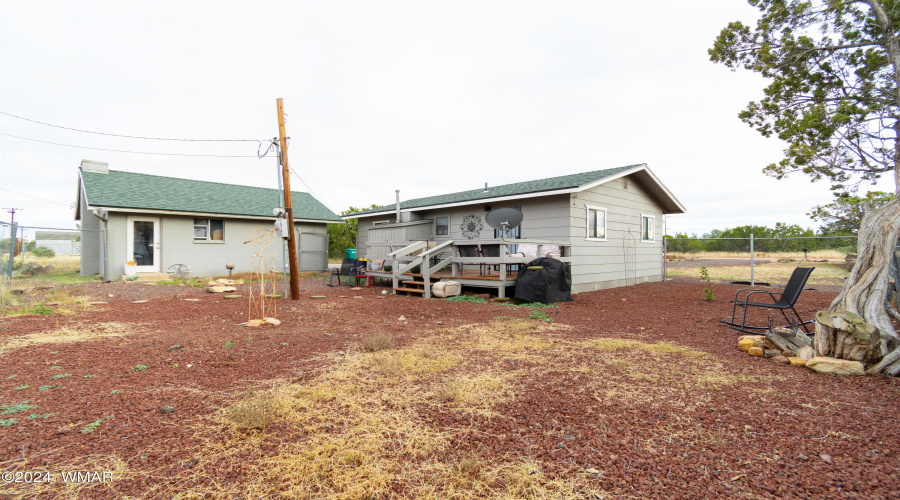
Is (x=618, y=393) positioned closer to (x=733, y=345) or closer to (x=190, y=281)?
(x=733, y=345)

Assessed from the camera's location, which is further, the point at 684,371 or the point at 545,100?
the point at 545,100

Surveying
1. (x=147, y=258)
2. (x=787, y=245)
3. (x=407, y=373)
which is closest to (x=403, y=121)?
(x=147, y=258)

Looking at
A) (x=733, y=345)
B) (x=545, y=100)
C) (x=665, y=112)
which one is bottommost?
(x=733, y=345)

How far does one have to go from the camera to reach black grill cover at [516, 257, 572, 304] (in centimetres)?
847

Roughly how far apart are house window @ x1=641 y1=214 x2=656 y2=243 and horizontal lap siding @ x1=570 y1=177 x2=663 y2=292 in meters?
0.18

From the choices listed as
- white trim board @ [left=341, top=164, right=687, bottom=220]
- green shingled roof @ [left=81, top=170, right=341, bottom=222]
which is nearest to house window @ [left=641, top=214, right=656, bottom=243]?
white trim board @ [left=341, top=164, right=687, bottom=220]

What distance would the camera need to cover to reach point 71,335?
5.11 metres

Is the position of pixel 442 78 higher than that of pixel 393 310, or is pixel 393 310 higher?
pixel 442 78

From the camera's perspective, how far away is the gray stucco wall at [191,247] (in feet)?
42.8

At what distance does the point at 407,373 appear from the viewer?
12.0 feet

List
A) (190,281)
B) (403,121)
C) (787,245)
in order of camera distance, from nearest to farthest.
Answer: (190,281)
(403,121)
(787,245)

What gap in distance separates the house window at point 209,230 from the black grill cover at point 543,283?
42.3 feet

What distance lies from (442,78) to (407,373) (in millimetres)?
10251

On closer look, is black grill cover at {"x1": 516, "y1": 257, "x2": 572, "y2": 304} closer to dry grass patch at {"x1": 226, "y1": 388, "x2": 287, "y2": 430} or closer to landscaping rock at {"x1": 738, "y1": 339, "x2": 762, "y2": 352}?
landscaping rock at {"x1": 738, "y1": 339, "x2": 762, "y2": 352}
